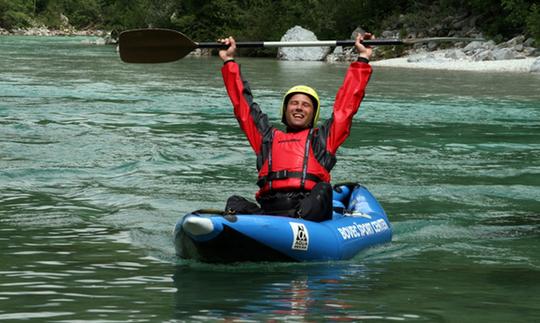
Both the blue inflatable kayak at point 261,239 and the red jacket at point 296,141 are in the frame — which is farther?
the red jacket at point 296,141

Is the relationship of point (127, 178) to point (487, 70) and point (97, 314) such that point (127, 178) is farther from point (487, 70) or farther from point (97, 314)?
point (487, 70)

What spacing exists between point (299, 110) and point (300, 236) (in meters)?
0.95

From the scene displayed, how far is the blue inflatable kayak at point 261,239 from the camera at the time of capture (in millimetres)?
5066

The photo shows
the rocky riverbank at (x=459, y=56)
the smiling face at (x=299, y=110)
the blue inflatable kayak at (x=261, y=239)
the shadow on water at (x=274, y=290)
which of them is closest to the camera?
the shadow on water at (x=274, y=290)

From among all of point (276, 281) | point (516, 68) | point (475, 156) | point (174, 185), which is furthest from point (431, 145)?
point (516, 68)

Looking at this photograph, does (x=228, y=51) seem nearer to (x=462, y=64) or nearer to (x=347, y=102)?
(x=347, y=102)

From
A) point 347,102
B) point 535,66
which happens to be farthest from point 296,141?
point 535,66

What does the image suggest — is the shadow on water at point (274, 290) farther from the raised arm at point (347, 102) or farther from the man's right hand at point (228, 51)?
the man's right hand at point (228, 51)

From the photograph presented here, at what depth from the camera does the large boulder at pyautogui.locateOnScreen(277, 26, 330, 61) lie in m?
32.9

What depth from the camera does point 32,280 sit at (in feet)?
16.2

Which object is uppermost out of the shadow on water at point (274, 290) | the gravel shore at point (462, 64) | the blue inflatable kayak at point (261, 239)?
the gravel shore at point (462, 64)

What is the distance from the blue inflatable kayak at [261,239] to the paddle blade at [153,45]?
2353mm

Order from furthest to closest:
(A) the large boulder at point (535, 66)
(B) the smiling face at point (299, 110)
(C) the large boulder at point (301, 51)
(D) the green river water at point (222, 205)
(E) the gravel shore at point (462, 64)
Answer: (C) the large boulder at point (301, 51) → (E) the gravel shore at point (462, 64) → (A) the large boulder at point (535, 66) → (B) the smiling face at point (299, 110) → (D) the green river water at point (222, 205)

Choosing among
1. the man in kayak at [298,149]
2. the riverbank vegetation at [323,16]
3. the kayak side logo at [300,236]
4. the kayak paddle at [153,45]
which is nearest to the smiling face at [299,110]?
the man in kayak at [298,149]
